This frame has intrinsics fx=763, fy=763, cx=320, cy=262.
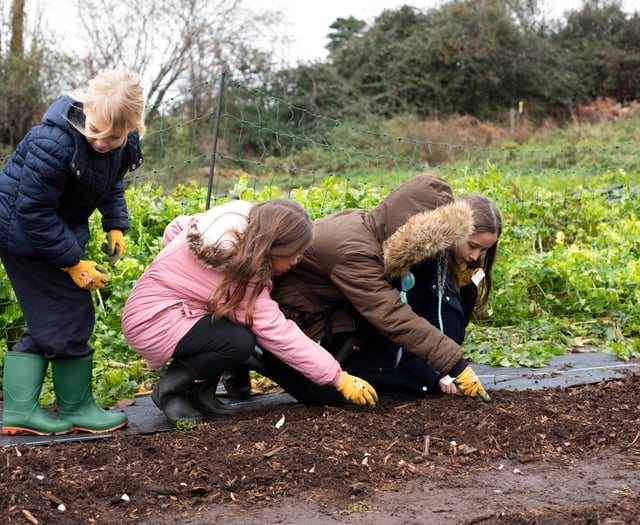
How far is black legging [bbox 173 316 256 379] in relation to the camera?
124 inches

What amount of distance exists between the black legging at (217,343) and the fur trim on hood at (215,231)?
0.88ft

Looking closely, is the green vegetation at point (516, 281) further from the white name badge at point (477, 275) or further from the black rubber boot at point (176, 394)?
the white name badge at point (477, 275)

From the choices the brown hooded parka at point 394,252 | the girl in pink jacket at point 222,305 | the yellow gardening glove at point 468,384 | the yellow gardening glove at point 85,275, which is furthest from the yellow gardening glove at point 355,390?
the yellow gardening glove at point 85,275

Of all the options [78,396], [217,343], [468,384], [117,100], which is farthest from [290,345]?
[117,100]

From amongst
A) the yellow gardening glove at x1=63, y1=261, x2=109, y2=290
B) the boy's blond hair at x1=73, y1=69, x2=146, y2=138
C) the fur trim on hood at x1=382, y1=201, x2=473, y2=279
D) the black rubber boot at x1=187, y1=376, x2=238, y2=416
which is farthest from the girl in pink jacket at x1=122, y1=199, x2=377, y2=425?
the boy's blond hair at x1=73, y1=69, x2=146, y2=138

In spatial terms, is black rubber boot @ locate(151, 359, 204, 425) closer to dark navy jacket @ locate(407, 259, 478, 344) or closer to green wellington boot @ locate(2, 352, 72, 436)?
green wellington boot @ locate(2, 352, 72, 436)

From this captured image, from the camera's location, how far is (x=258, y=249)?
9.95ft

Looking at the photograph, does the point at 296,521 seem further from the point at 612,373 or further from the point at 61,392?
the point at 612,373

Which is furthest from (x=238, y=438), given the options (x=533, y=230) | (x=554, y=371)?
(x=533, y=230)

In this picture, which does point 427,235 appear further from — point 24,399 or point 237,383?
point 24,399

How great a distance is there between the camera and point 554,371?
4152 millimetres

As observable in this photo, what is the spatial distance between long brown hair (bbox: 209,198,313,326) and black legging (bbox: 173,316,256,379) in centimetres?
6

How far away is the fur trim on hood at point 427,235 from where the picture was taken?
316 centimetres

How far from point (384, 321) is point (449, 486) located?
0.85m
